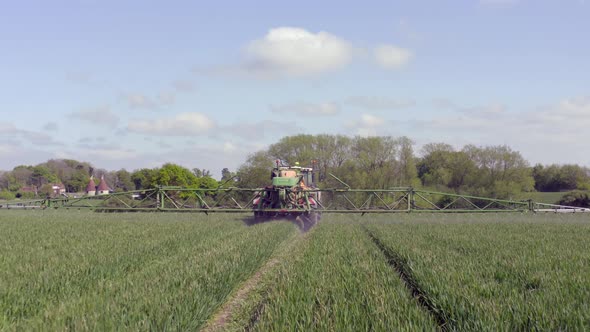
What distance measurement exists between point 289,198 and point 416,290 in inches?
539

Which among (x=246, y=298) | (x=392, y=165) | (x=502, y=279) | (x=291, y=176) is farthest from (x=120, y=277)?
(x=392, y=165)

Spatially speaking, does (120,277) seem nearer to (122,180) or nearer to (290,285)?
(290,285)

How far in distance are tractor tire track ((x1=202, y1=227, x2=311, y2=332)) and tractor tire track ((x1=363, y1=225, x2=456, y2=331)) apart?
2.46 m

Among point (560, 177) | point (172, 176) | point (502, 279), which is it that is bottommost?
point (502, 279)

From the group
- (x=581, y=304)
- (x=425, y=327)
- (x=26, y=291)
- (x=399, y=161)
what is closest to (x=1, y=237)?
(x=26, y=291)

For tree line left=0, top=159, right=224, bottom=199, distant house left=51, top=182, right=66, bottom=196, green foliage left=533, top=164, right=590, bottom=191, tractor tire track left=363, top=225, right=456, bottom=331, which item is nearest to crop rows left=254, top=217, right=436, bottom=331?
tractor tire track left=363, top=225, right=456, bottom=331

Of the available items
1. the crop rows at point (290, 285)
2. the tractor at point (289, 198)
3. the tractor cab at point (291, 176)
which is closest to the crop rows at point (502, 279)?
the crop rows at point (290, 285)

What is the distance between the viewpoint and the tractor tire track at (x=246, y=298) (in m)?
7.03

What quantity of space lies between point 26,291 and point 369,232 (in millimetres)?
13996

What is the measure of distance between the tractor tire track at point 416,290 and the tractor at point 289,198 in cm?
768

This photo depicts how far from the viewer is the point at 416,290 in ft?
27.6

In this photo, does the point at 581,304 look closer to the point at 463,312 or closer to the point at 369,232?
the point at 463,312

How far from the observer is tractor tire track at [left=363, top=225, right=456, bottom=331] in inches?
245

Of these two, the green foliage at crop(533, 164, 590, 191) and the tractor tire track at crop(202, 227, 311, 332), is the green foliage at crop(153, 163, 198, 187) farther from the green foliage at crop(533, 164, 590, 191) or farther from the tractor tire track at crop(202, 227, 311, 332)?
the tractor tire track at crop(202, 227, 311, 332)
